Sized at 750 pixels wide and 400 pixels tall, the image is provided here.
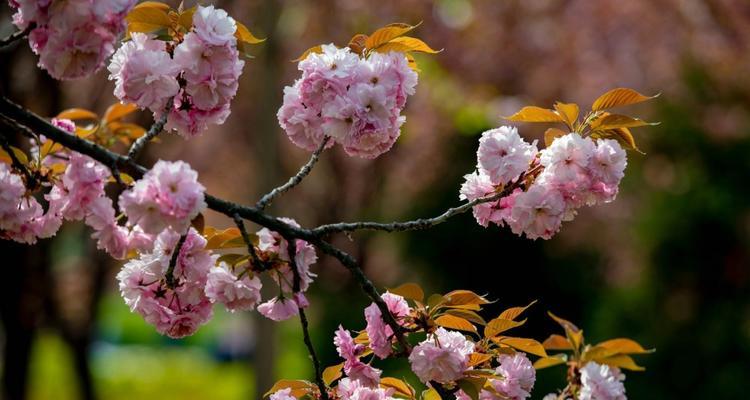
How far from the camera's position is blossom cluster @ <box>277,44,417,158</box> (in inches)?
67.4

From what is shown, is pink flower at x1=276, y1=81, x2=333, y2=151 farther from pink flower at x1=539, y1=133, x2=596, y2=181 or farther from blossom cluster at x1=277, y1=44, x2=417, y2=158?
pink flower at x1=539, y1=133, x2=596, y2=181

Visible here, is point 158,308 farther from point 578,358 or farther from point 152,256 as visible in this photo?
point 578,358

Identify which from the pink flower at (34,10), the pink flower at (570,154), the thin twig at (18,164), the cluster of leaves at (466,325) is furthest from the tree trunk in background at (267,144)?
the pink flower at (34,10)

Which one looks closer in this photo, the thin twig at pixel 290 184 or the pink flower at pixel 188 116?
the thin twig at pixel 290 184

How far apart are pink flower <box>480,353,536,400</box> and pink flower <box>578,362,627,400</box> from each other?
0.15 m

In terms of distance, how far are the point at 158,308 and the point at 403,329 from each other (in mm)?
439

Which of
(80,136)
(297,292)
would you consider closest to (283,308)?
(297,292)

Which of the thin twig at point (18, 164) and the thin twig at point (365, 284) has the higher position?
the thin twig at point (18, 164)

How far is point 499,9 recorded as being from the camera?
9.94 meters

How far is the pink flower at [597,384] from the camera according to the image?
1.59m

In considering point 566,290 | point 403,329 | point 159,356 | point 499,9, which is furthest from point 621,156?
point 159,356

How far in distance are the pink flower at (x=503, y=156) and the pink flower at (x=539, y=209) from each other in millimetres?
45

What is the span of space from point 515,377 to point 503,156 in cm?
39

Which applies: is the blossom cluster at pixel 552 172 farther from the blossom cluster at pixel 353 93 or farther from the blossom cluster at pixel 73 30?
the blossom cluster at pixel 73 30
